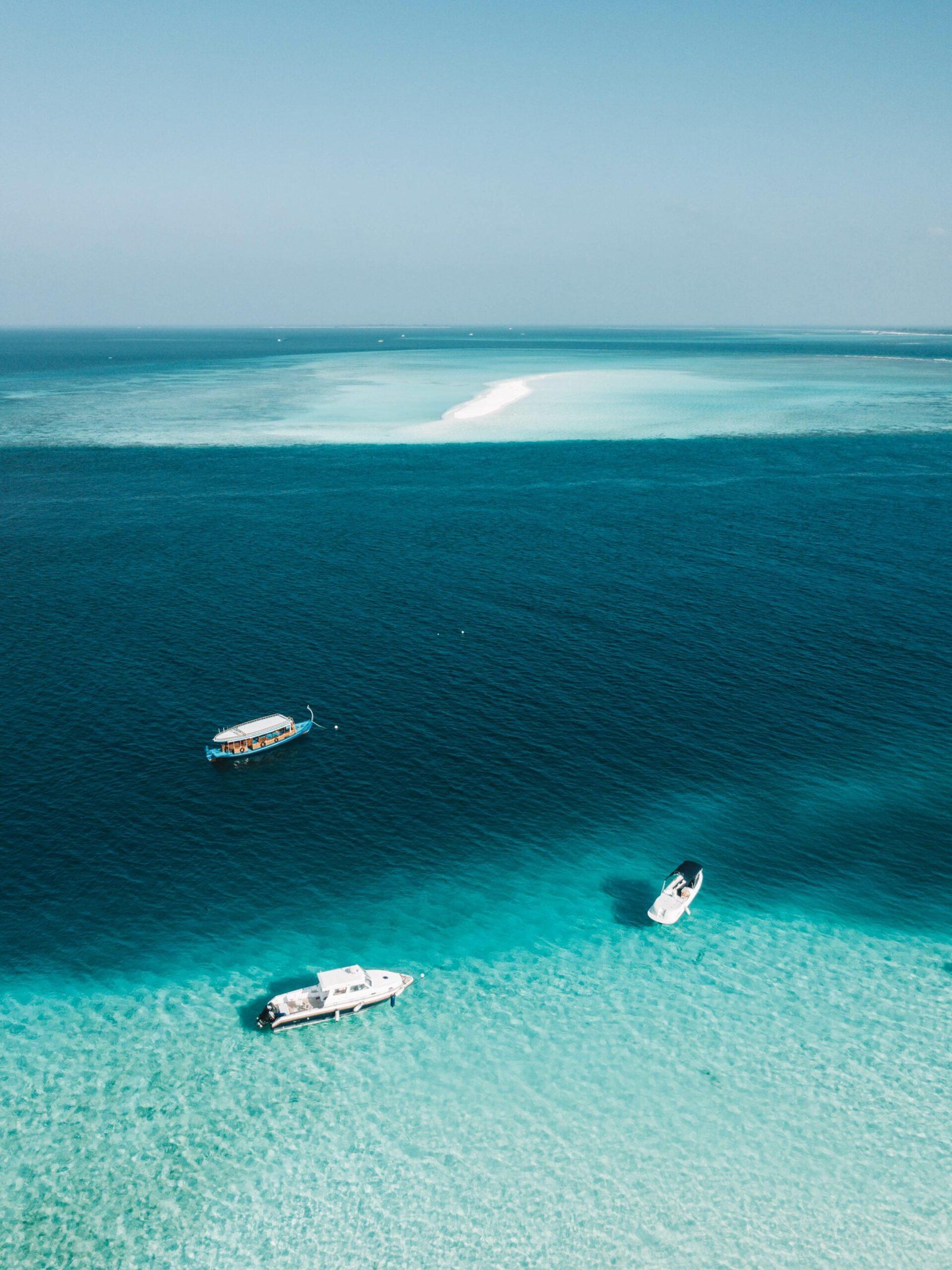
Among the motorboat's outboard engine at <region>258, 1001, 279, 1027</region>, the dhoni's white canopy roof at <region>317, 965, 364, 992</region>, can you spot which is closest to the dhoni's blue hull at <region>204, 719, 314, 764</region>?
the dhoni's white canopy roof at <region>317, 965, 364, 992</region>

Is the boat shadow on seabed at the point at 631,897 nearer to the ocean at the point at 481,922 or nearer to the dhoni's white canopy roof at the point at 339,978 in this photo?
the ocean at the point at 481,922

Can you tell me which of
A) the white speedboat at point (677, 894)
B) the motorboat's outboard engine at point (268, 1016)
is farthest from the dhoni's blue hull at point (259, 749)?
the white speedboat at point (677, 894)

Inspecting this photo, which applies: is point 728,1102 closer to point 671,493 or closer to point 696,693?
point 696,693

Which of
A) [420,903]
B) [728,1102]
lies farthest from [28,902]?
[728,1102]

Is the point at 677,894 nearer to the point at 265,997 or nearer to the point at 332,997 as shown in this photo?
the point at 332,997

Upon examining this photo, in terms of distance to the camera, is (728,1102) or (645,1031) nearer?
(728,1102)

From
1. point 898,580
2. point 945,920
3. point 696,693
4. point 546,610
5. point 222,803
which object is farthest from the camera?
point 898,580
